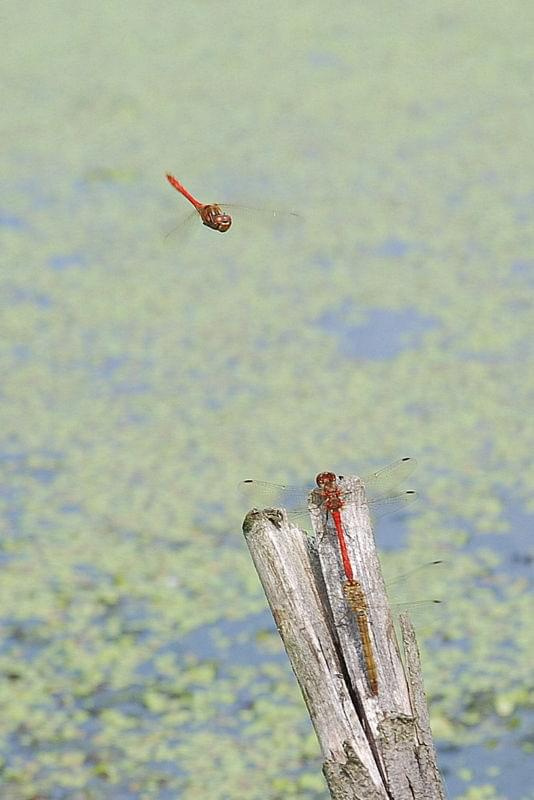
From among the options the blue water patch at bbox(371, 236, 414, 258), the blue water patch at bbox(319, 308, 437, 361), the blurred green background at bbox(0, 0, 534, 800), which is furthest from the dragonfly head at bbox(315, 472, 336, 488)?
the blue water patch at bbox(371, 236, 414, 258)

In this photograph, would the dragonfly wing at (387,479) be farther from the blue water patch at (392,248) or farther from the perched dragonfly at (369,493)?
the blue water patch at (392,248)

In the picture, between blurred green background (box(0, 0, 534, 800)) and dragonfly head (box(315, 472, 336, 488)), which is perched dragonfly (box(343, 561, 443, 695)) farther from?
blurred green background (box(0, 0, 534, 800))

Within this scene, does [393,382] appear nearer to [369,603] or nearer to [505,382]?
[505,382]

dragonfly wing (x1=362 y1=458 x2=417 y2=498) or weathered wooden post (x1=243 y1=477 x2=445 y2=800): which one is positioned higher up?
dragonfly wing (x1=362 y1=458 x2=417 y2=498)

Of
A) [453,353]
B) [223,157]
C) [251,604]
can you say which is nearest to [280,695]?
[251,604]

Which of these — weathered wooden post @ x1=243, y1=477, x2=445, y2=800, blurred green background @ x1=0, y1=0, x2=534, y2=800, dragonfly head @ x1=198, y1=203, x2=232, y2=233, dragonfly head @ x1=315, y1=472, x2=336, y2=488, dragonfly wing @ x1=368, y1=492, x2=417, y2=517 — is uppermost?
blurred green background @ x1=0, y1=0, x2=534, y2=800
